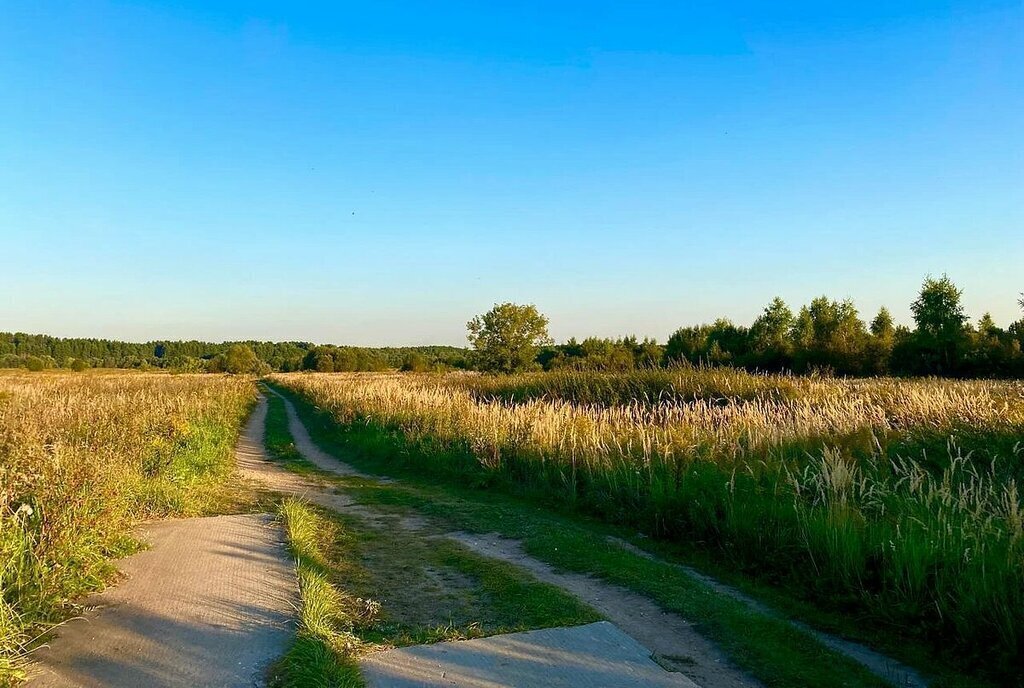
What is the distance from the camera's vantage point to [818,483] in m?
7.14

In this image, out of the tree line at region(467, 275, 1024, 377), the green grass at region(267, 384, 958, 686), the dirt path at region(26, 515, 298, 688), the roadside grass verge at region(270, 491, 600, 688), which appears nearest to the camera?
the dirt path at region(26, 515, 298, 688)

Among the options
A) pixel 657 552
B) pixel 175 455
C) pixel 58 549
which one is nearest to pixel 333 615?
pixel 58 549

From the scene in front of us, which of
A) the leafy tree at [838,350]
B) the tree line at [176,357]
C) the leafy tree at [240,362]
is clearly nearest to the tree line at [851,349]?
the leafy tree at [838,350]

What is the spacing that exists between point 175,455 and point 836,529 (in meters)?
10.3

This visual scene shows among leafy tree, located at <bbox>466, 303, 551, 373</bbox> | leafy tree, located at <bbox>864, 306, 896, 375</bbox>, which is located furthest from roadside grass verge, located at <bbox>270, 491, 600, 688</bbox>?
leafy tree, located at <bbox>864, 306, 896, 375</bbox>

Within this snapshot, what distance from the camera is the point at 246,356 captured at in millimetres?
103500

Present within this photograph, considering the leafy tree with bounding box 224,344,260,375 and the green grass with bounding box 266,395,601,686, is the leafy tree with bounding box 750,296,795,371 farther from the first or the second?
the leafy tree with bounding box 224,344,260,375

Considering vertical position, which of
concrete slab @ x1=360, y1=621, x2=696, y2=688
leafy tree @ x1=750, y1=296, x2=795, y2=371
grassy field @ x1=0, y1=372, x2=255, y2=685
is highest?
leafy tree @ x1=750, y1=296, x2=795, y2=371

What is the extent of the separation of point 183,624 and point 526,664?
8.09 ft

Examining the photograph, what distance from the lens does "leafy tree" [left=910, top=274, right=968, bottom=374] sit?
42094 millimetres

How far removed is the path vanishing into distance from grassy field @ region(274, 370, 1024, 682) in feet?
2.35

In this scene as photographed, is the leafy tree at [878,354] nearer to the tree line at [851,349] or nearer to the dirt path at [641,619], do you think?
the tree line at [851,349]

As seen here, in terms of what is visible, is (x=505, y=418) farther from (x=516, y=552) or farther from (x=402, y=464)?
(x=516, y=552)

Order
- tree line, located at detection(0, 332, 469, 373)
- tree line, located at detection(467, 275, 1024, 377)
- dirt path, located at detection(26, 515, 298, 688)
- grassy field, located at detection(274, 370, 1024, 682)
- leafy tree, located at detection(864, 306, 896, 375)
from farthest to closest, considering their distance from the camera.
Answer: tree line, located at detection(0, 332, 469, 373), leafy tree, located at detection(864, 306, 896, 375), tree line, located at detection(467, 275, 1024, 377), grassy field, located at detection(274, 370, 1024, 682), dirt path, located at detection(26, 515, 298, 688)
